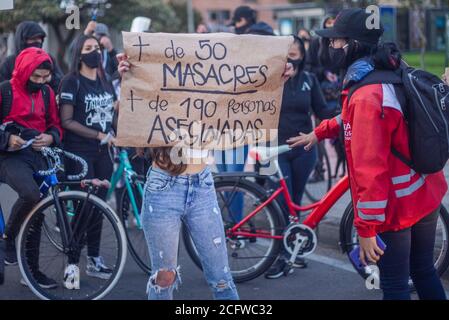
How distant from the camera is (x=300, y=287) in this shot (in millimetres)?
5961

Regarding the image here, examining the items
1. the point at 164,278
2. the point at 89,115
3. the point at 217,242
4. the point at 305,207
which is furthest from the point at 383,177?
the point at 89,115

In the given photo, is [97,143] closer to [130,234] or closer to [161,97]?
[130,234]

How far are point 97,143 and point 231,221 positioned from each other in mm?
1216

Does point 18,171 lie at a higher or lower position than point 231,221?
higher

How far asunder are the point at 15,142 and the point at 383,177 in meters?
2.85

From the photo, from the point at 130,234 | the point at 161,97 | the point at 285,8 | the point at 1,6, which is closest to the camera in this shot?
the point at 161,97

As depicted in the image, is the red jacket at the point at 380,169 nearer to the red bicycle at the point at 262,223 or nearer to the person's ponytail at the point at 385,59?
the person's ponytail at the point at 385,59

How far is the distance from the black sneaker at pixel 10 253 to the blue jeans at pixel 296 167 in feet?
7.16

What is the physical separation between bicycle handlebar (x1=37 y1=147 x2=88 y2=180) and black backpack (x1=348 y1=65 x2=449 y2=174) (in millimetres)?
2602

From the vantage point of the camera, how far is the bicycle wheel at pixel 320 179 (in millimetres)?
9102

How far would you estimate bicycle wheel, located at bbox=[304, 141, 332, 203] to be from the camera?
9102mm

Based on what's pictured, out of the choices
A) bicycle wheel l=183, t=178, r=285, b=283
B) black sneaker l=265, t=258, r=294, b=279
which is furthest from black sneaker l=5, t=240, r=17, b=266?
black sneaker l=265, t=258, r=294, b=279

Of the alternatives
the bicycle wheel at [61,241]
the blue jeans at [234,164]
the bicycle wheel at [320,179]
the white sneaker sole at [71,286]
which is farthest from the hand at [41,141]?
the bicycle wheel at [320,179]
